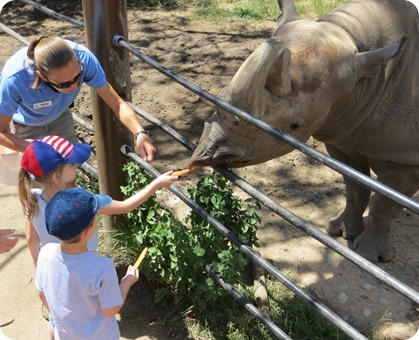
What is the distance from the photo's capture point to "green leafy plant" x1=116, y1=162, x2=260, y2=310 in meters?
3.00

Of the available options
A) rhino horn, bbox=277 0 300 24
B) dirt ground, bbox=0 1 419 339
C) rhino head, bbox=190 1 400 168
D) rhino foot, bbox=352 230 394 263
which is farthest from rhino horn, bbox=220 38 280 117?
rhino foot, bbox=352 230 394 263

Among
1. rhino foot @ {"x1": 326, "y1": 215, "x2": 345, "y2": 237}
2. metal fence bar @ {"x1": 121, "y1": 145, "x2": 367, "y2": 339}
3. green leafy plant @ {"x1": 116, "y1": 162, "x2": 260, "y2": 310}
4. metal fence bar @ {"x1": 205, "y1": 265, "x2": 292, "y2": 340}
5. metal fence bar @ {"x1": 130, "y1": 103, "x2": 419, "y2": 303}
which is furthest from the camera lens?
rhino foot @ {"x1": 326, "y1": 215, "x2": 345, "y2": 237}

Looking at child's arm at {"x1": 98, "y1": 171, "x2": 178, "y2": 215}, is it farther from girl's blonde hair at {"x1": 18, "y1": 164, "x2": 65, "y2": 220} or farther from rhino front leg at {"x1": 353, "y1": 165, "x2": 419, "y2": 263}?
rhino front leg at {"x1": 353, "y1": 165, "x2": 419, "y2": 263}

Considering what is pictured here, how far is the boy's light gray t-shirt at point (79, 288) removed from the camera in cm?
218

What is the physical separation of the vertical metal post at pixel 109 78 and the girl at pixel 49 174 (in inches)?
30.3

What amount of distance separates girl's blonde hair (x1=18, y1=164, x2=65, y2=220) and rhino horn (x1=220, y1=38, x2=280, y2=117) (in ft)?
2.63

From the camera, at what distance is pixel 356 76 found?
3057 millimetres

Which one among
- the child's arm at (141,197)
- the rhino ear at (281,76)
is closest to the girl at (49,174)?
the child's arm at (141,197)

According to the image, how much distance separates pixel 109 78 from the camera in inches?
128

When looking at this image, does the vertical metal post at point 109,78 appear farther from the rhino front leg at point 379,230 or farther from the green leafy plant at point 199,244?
the rhino front leg at point 379,230

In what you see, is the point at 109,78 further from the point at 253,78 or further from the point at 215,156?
the point at 253,78

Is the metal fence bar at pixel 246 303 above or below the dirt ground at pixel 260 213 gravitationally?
above

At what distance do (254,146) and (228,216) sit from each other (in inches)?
19.0

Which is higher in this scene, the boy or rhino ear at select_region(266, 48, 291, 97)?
rhino ear at select_region(266, 48, 291, 97)
